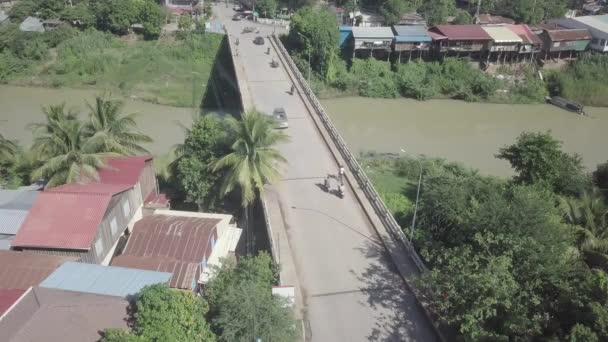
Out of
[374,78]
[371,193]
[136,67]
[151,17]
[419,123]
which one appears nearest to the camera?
[371,193]

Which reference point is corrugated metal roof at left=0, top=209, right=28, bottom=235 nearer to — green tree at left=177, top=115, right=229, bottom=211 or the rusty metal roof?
the rusty metal roof

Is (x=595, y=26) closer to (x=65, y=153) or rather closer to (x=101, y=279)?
(x=65, y=153)

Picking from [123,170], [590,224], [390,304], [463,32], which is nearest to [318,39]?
[463,32]

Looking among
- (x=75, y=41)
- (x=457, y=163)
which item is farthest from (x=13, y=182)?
(x=75, y=41)

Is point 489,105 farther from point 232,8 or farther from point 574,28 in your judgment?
point 232,8

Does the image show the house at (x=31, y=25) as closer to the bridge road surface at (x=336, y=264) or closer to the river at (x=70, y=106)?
the river at (x=70, y=106)

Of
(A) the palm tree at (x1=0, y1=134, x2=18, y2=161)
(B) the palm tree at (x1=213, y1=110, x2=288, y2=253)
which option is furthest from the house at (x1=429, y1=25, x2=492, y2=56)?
(A) the palm tree at (x1=0, y1=134, x2=18, y2=161)
